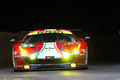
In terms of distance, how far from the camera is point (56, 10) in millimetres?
35219

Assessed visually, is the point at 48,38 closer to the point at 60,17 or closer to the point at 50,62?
the point at 50,62

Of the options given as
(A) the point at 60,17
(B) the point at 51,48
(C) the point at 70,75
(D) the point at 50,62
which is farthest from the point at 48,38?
(A) the point at 60,17

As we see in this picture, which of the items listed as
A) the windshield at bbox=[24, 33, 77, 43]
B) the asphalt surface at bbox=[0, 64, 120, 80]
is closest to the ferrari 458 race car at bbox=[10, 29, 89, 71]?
the asphalt surface at bbox=[0, 64, 120, 80]

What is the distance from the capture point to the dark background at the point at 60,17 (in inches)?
1076

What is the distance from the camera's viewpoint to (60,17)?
34594 millimetres

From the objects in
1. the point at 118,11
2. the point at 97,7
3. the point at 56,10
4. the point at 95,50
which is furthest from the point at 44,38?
the point at 118,11

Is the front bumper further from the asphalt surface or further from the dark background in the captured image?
the dark background

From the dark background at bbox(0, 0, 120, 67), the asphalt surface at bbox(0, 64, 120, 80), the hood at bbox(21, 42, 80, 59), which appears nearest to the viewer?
the asphalt surface at bbox(0, 64, 120, 80)

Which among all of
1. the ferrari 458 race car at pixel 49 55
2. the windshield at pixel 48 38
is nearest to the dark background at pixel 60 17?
the windshield at pixel 48 38

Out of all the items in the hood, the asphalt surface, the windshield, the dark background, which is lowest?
the asphalt surface

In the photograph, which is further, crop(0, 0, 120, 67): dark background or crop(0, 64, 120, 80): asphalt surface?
crop(0, 0, 120, 67): dark background

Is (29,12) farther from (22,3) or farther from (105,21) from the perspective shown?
(105,21)

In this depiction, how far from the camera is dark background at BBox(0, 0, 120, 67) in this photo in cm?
2734

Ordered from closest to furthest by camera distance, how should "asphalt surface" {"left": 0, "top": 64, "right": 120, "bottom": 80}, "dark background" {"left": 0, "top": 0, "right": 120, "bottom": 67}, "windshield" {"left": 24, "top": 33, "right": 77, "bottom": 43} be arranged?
1. "asphalt surface" {"left": 0, "top": 64, "right": 120, "bottom": 80}
2. "windshield" {"left": 24, "top": 33, "right": 77, "bottom": 43}
3. "dark background" {"left": 0, "top": 0, "right": 120, "bottom": 67}
